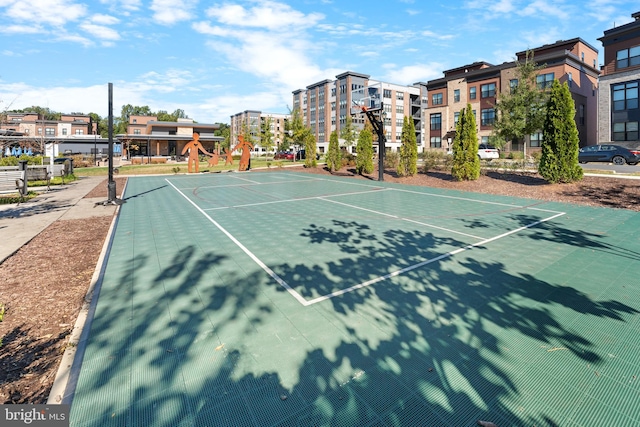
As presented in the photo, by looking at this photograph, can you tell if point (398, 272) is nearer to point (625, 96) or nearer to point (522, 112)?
point (522, 112)

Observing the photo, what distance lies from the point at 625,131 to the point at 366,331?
41595 mm

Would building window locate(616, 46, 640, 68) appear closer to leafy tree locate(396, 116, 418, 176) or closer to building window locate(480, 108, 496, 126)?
building window locate(480, 108, 496, 126)

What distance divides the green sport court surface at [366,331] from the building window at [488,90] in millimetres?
42463

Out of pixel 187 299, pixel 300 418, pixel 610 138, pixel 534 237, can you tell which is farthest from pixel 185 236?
pixel 610 138

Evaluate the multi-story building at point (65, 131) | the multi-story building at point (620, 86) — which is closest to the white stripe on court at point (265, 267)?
the multi-story building at point (620, 86)

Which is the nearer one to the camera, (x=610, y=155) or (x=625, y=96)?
(x=610, y=155)

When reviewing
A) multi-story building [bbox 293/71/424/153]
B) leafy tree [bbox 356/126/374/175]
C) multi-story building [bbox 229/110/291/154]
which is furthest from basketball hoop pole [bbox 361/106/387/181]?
multi-story building [bbox 229/110/291/154]

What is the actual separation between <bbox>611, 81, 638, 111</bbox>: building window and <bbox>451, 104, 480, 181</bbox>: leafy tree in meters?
24.9

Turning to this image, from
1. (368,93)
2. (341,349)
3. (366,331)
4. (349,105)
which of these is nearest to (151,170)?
(366,331)

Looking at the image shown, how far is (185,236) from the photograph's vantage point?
9062 millimetres

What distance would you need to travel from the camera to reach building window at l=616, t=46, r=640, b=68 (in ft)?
104

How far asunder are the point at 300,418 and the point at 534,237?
800cm

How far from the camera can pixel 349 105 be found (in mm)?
77375

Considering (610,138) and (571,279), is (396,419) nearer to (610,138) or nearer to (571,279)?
(571,279)
